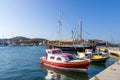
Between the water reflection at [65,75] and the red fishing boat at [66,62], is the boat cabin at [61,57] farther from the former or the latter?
the water reflection at [65,75]

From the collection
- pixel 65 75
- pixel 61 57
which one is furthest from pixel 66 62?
pixel 65 75

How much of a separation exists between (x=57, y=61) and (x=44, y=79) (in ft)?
21.6

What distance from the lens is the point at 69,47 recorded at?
276 ft

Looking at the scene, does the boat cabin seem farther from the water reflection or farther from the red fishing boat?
the water reflection

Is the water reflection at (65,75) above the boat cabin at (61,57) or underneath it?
underneath

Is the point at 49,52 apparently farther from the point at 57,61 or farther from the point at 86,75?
the point at 86,75

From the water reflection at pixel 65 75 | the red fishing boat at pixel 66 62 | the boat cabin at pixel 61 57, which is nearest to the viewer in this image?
the water reflection at pixel 65 75

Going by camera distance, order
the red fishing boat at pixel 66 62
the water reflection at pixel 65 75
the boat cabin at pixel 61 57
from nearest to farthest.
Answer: the water reflection at pixel 65 75 → the red fishing boat at pixel 66 62 → the boat cabin at pixel 61 57

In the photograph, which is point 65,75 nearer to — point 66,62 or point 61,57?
point 66,62

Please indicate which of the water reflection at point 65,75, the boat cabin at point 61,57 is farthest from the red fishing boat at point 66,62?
the water reflection at point 65,75

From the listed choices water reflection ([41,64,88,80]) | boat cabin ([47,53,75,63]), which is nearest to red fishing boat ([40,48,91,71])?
boat cabin ([47,53,75,63])

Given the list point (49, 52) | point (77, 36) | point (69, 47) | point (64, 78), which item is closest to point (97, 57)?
point (49, 52)

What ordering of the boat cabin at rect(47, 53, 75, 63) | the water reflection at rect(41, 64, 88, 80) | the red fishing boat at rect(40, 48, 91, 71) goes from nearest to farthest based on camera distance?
1. the water reflection at rect(41, 64, 88, 80)
2. the red fishing boat at rect(40, 48, 91, 71)
3. the boat cabin at rect(47, 53, 75, 63)

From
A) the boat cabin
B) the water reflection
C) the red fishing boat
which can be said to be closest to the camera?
the water reflection
